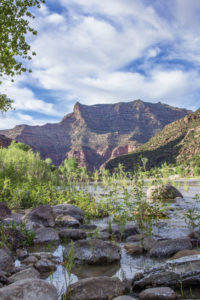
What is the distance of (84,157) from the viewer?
190 m

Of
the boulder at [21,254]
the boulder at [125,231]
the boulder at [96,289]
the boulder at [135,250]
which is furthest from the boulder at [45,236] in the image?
the boulder at [96,289]

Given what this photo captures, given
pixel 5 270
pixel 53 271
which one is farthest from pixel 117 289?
pixel 5 270

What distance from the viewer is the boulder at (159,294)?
297 cm

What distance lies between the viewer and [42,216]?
284 inches

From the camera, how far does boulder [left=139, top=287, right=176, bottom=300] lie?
2969mm

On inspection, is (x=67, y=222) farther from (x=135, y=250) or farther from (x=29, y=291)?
(x=29, y=291)

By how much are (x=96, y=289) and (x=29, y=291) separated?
0.88m

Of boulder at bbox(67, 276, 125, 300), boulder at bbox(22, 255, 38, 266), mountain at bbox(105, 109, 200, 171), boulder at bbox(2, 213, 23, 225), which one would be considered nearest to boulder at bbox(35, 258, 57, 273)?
boulder at bbox(22, 255, 38, 266)

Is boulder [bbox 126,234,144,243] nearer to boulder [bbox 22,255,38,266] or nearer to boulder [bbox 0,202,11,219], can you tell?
boulder [bbox 22,255,38,266]

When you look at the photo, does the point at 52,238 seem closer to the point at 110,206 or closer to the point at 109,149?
the point at 110,206

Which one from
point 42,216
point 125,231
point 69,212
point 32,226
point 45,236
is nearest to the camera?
point 45,236

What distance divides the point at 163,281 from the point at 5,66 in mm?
10908

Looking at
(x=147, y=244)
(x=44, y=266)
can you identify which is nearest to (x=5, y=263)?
(x=44, y=266)

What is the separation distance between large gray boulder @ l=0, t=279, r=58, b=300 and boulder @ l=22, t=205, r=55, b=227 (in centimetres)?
424
